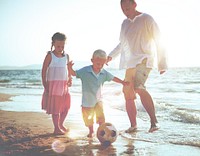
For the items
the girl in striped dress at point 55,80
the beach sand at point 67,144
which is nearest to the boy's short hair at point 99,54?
the girl in striped dress at point 55,80

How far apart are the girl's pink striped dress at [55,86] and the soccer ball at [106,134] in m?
0.97

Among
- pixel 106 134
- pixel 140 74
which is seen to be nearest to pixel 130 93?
pixel 140 74

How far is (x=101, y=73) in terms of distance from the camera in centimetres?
472

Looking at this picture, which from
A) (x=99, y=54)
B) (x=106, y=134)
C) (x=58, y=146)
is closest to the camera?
(x=58, y=146)

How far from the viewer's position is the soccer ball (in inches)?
161

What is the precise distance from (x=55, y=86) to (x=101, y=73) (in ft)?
2.56

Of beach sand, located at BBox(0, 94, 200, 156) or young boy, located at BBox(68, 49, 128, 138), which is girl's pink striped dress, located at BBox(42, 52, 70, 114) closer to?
young boy, located at BBox(68, 49, 128, 138)

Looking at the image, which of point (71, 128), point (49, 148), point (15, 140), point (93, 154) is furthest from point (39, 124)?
point (93, 154)

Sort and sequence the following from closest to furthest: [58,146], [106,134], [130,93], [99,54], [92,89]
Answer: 1. [58,146]
2. [106,134]
3. [99,54]
4. [92,89]
5. [130,93]

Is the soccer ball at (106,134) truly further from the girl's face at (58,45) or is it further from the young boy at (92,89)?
the girl's face at (58,45)

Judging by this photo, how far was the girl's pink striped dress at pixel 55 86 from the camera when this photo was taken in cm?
491

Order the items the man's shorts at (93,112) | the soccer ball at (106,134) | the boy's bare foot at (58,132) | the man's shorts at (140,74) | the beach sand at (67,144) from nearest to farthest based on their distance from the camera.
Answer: the beach sand at (67,144) → the soccer ball at (106,134) → the man's shorts at (93,112) → the boy's bare foot at (58,132) → the man's shorts at (140,74)

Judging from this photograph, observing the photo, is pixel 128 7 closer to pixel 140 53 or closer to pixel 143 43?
pixel 143 43

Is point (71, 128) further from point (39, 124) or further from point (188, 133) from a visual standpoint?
point (188, 133)
